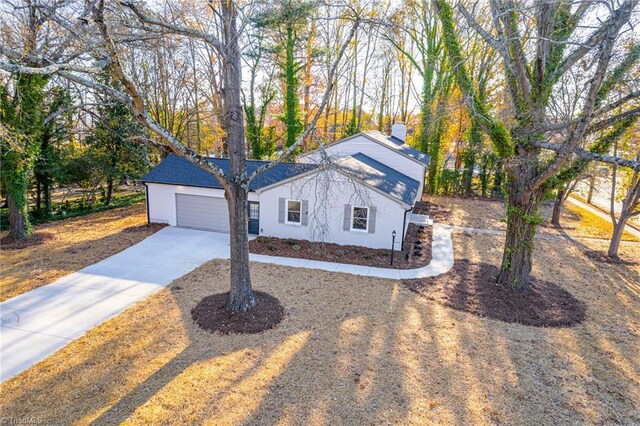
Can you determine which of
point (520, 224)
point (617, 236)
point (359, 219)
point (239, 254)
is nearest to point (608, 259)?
point (617, 236)

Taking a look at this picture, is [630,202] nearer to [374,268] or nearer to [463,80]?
[463,80]

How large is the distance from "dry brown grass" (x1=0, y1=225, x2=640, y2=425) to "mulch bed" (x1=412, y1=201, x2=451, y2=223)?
1076 cm

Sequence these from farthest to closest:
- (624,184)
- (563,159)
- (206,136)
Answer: (206,136), (624,184), (563,159)

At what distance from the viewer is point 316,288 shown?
9609 mm

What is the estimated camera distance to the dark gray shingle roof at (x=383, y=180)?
43.0ft

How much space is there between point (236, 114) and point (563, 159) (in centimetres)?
663

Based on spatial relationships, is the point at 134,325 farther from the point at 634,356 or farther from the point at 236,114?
the point at 634,356

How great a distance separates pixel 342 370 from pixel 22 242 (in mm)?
13248

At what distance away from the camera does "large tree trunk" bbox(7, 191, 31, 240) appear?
1285cm

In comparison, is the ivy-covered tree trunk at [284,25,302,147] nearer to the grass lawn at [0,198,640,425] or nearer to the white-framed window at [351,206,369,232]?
the white-framed window at [351,206,369,232]

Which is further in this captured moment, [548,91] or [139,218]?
[139,218]

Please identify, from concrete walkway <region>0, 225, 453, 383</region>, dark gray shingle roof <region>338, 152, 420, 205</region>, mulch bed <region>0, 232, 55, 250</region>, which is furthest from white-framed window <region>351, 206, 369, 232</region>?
mulch bed <region>0, 232, 55, 250</region>

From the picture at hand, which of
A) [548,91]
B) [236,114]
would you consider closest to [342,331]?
[236,114]

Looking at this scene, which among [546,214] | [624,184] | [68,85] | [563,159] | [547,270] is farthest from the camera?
[546,214]
